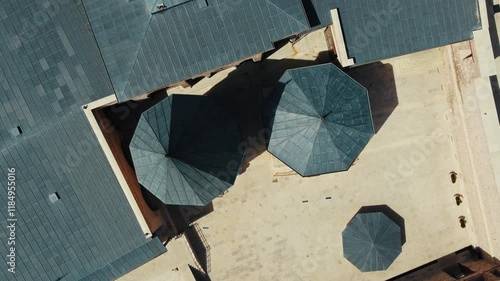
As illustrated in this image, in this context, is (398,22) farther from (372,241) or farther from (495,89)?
(372,241)

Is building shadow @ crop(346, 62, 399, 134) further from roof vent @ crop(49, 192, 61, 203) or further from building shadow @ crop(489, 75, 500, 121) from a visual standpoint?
roof vent @ crop(49, 192, 61, 203)

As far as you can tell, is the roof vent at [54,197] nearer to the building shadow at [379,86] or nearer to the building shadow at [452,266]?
the building shadow at [379,86]

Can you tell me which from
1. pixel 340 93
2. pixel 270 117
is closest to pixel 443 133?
pixel 340 93

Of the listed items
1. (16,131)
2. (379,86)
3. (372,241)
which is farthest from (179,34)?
(372,241)

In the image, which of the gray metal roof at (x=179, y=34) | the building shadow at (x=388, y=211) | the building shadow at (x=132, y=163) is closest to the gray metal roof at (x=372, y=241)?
the building shadow at (x=388, y=211)

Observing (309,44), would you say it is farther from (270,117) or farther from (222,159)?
(222,159)

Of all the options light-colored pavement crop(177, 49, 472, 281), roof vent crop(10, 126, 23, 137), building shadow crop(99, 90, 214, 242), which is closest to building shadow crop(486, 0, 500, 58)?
light-colored pavement crop(177, 49, 472, 281)
